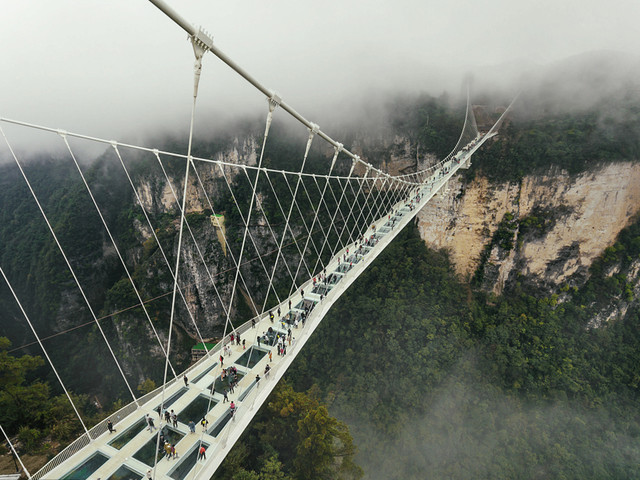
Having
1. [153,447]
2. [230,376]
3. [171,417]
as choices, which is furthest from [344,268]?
[153,447]

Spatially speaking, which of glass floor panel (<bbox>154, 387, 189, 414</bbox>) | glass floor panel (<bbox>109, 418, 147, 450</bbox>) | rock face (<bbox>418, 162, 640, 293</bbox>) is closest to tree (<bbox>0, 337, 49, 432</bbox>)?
Result: glass floor panel (<bbox>154, 387, 189, 414</bbox>)

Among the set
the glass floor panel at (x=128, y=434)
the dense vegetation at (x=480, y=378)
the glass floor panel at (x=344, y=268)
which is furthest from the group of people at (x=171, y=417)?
the dense vegetation at (x=480, y=378)

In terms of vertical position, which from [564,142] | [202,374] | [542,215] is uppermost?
[564,142]

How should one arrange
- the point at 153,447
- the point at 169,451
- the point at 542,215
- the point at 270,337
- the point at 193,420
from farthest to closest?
the point at 542,215 < the point at 270,337 < the point at 193,420 < the point at 153,447 < the point at 169,451

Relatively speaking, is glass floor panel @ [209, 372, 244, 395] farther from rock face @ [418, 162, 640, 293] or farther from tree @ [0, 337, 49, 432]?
rock face @ [418, 162, 640, 293]

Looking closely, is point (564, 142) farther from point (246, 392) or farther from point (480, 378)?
point (246, 392)

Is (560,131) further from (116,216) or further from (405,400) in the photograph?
(116,216)

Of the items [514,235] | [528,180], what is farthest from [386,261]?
[528,180]
